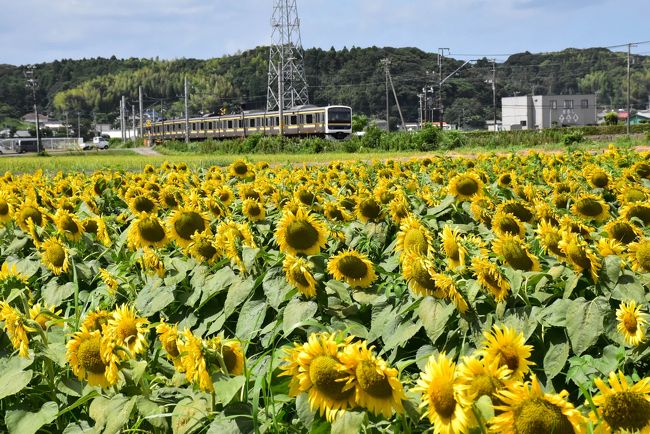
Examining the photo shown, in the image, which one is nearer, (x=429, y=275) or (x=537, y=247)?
(x=429, y=275)

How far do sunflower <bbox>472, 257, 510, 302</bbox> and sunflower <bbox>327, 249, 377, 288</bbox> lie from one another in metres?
0.60

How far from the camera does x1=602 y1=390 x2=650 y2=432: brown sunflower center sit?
1551 millimetres

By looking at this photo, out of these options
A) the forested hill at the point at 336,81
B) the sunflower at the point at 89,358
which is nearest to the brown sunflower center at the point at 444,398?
the sunflower at the point at 89,358

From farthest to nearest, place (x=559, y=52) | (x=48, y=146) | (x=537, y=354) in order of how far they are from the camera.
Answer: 1. (x=559, y=52)
2. (x=48, y=146)
3. (x=537, y=354)

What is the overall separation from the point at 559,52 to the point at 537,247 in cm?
16001

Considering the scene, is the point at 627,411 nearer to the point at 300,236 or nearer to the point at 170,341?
the point at 170,341

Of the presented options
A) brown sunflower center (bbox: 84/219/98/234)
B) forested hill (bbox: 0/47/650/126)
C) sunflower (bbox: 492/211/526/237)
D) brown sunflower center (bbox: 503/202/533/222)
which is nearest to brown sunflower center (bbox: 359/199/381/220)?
brown sunflower center (bbox: 503/202/533/222)

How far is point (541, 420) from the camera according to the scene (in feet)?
4.80

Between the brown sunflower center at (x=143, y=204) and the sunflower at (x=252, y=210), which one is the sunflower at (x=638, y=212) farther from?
the brown sunflower center at (x=143, y=204)

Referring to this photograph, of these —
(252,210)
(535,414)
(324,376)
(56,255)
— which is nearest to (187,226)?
(252,210)

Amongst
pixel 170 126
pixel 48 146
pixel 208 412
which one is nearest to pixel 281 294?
pixel 208 412

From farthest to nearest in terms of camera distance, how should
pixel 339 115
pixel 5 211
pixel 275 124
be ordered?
1. pixel 275 124
2. pixel 339 115
3. pixel 5 211

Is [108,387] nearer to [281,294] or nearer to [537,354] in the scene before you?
[281,294]

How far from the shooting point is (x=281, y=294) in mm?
2951
